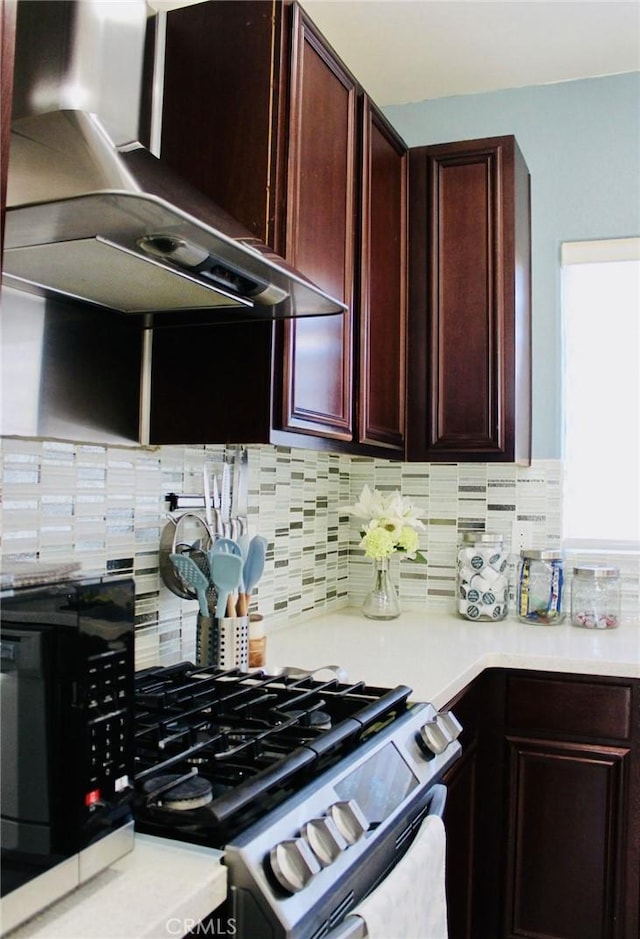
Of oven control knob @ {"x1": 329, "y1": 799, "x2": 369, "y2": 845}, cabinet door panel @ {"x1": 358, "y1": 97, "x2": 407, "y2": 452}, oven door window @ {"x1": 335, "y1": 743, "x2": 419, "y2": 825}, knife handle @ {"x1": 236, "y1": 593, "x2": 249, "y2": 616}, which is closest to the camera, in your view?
oven control knob @ {"x1": 329, "y1": 799, "x2": 369, "y2": 845}

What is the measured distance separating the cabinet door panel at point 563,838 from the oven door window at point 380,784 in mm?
849

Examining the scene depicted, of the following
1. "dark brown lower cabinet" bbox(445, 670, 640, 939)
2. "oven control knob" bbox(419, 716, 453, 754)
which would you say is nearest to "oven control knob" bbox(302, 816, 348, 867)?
"oven control knob" bbox(419, 716, 453, 754)

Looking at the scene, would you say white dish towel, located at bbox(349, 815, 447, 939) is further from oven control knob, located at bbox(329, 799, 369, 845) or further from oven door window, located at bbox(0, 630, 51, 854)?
oven door window, located at bbox(0, 630, 51, 854)

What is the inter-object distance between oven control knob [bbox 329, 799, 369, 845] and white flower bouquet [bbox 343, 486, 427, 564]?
53.5 inches

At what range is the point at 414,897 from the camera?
122 cm

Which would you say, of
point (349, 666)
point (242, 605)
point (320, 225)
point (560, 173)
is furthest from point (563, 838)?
point (560, 173)

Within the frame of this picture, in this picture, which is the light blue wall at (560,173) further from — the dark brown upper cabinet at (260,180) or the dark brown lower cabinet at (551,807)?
the dark brown upper cabinet at (260,180)

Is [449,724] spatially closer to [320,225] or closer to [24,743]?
[24,743]

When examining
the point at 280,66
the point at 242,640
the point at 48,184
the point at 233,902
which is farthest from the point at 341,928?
the point at 280,66

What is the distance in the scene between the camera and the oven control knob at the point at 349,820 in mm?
1067

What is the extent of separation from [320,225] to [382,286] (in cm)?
54

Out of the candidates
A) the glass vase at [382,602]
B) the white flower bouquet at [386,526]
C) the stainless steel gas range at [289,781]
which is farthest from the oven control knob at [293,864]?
the glass vase at [382,602]

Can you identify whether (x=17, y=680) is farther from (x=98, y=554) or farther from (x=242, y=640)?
(x=242, y=640)

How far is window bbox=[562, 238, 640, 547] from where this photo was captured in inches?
105
